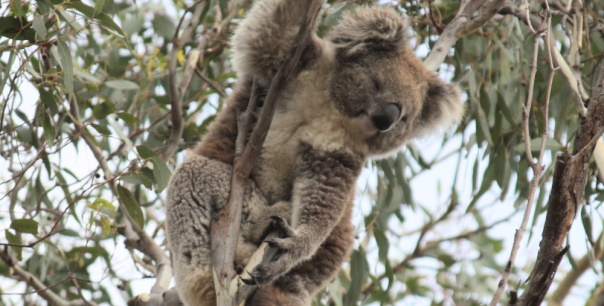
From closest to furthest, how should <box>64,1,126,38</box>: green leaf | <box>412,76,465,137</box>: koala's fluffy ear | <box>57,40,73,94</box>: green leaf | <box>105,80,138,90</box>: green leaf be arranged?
1. <box>57,40,73,94</box>: green leaf
2. <box>64,1,126,38</box>: green leaf
3. <box>412,76,465,137</box>: koala's fluffy ear
4. <box>105,80,138,90</box>: green leaf

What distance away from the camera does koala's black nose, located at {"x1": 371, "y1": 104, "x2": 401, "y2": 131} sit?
2.97m

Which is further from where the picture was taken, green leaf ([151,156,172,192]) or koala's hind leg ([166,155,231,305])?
green leaf ([151,156,172,192])

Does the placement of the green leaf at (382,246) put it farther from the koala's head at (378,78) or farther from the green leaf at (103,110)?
the green leaf at (103,110)

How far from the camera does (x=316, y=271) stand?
2980 millimetres

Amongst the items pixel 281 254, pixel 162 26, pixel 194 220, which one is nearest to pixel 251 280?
pixel 281 254

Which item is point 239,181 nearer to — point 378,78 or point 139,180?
point 139,180

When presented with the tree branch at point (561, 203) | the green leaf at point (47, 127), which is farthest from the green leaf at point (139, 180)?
the tree branch at point (561, 203)

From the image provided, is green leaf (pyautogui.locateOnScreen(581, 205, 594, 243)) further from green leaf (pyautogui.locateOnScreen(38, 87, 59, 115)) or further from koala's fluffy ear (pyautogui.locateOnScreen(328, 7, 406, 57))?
green leaf (pyautogui.locateOnScreen(38, 87, 59, 115))

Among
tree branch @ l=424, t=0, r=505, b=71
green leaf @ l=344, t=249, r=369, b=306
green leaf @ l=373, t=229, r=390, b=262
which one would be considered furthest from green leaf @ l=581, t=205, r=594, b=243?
tree branch @ l=424, t=0, r=505, b=71

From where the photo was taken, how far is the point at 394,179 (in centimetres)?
410

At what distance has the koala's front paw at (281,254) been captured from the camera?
2473 mm

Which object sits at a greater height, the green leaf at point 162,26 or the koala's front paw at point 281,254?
the green leaf at point 162,26

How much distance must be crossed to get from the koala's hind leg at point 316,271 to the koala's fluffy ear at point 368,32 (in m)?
0.68

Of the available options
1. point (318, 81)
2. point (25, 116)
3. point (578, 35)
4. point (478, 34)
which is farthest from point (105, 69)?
point (578, 35)
